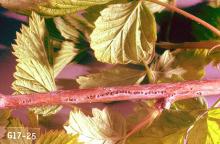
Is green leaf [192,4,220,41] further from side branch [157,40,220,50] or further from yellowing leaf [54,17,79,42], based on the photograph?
yellowing leaf [54,17,79,42]

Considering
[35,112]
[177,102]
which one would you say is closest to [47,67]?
[35,112]

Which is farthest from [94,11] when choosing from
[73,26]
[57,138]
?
[57,138]

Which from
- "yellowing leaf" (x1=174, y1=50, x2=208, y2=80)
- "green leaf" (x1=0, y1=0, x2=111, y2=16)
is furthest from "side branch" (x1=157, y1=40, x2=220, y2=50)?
"green leaf" (x1=0, y1=0, x2=111, y2=16)

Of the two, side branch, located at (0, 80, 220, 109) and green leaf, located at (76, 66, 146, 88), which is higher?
green leaf, located at (76, 66, 146, 88)

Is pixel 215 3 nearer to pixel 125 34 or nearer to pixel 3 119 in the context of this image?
pixel 125 34

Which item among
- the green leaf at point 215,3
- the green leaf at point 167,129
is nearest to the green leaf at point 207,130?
the green leaf at point 167,129

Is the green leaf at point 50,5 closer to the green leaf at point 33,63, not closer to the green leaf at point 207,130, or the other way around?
the green leaf at point 33,63
